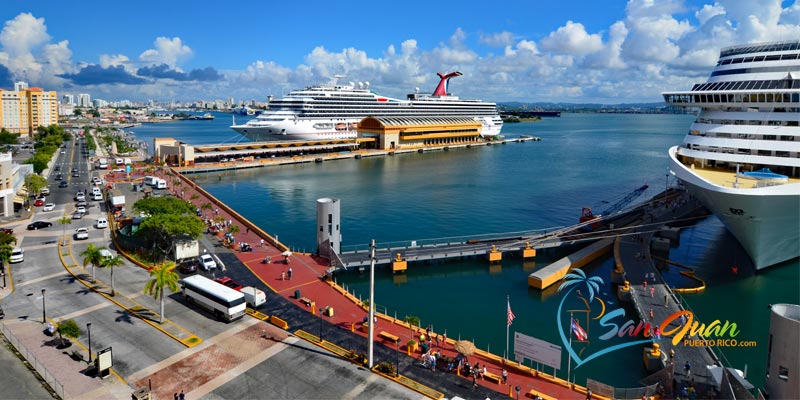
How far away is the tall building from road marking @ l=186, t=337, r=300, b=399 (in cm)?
15659

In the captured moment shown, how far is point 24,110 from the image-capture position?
5787 inches

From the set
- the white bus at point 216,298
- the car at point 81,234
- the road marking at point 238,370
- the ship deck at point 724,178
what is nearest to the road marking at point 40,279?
the car at point 81,234

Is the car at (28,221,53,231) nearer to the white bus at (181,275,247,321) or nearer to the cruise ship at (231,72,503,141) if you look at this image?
the white bus at (181,275,247,321)

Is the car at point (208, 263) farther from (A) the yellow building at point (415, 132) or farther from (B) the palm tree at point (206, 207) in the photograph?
(A) the yellow building at point (415, 132)

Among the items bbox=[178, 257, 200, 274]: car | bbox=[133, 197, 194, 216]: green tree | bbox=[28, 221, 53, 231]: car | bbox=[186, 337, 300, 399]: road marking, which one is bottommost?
bbox=[186, 337, 300, 399]: road marking

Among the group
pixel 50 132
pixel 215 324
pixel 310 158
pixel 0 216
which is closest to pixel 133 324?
pixel 215 324

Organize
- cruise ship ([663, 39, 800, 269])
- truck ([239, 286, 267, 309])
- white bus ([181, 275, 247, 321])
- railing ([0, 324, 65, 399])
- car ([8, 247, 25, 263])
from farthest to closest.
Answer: car ([8, 247, 25, 263]) < cruise ship ([663, 39, 800, 269]) < truck ([239, 286, 267, 309]) < white bus ([181, 275, 247, 321]) < railing ([0, 324, 65, 399])

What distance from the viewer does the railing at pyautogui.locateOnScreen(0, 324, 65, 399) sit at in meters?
19.1

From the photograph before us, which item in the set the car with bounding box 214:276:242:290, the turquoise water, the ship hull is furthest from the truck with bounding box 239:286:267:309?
the ship hull

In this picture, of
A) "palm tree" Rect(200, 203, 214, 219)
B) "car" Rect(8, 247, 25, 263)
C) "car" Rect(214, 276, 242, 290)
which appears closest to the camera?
"car" Rect(214, 276, 242, 290)

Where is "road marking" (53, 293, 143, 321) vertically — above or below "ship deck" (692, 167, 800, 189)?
below

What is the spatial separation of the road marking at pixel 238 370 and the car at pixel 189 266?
39.1ft

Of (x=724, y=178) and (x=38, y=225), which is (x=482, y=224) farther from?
(x=38, y=225)

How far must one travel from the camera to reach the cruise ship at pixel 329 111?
11400cm
